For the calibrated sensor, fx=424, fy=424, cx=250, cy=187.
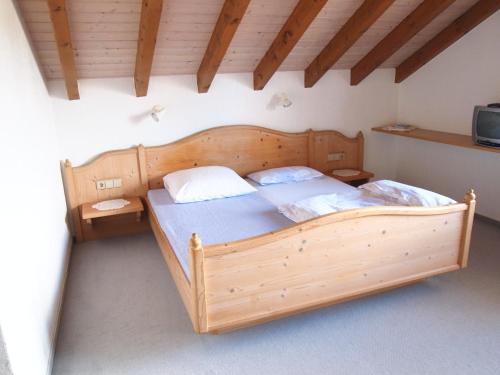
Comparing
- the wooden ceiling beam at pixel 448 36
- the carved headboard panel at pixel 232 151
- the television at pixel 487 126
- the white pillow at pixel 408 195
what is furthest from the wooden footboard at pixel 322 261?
the carved headboard panel at pixel 232 151

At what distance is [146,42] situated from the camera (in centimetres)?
283

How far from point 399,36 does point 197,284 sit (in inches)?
110

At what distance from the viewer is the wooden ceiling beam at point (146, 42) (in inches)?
98.2

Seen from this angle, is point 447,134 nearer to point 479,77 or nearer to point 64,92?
point 479,77

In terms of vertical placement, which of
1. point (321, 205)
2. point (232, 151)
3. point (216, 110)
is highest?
point (216, 110)

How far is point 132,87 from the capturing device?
11.8 ft

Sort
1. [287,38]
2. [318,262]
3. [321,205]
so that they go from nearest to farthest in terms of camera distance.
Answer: [318,262], [321,205], [287,38]

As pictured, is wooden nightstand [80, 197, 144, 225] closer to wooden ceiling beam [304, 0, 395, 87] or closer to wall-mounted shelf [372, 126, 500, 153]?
wooden ceiling beam [304, 0, 395, 87]

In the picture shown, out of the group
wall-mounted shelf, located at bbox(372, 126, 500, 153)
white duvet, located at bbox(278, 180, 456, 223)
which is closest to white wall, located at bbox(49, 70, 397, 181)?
wall-mounted shelf, located at bbox(372, 126, 500, 153)

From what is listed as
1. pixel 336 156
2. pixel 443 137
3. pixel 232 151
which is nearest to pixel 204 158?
pixel 232 151

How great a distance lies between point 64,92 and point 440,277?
3.16 metres

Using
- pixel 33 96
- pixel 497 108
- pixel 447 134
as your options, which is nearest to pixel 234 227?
pixel 33 96

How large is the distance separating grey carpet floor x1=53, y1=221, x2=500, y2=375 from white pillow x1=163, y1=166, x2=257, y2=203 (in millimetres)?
701

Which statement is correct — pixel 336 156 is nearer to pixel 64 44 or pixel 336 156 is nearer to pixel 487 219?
pixel 487 219
